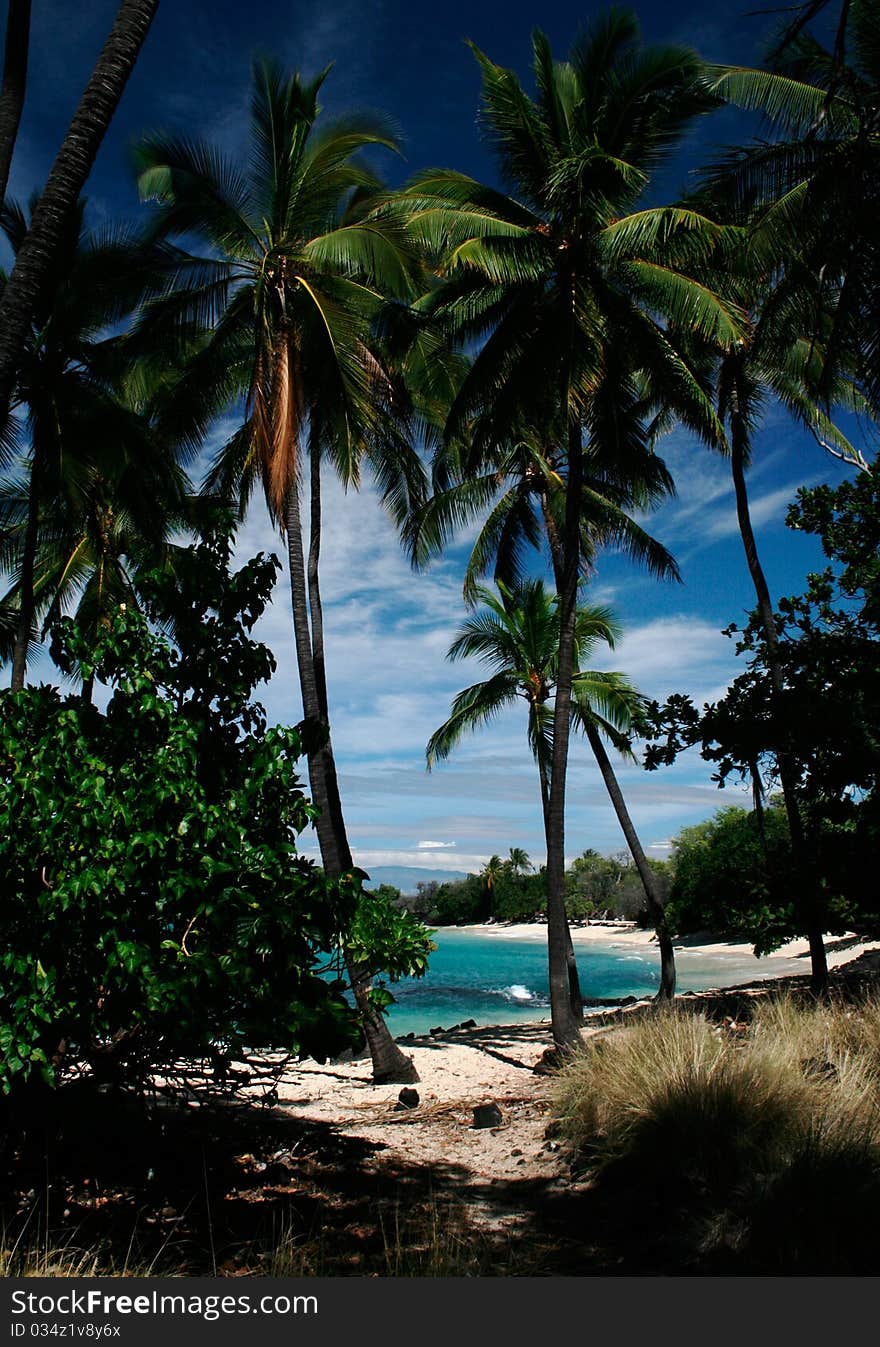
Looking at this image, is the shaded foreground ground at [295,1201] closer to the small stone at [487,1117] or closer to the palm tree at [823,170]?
the small stone at [487,1117]

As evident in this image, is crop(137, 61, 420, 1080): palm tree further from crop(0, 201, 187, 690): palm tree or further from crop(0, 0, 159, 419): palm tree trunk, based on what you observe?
crop(0, 0, 159, 419): palm tree trunk

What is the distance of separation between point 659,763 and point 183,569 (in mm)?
7288

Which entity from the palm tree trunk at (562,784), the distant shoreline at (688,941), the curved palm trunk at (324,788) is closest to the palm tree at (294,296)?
the curved palm trunk at (324,788)

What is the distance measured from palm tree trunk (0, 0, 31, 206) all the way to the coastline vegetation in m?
0.04

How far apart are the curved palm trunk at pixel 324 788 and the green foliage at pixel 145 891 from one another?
6178mm

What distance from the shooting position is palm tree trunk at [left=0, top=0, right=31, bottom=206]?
265 inches

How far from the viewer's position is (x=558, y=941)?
Result: 1273 cm

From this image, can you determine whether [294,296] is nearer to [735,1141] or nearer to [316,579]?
[316,579]

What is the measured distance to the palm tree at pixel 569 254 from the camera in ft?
39.3

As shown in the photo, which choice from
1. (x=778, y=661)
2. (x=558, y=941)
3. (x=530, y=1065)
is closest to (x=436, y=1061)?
(x=530, y=1065)

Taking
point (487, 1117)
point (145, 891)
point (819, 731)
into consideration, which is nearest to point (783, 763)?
point (819, 731)

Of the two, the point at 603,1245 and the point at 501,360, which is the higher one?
the point at 501,360

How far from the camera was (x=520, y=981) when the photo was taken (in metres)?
50.7

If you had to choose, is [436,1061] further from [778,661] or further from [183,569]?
[183,569]
